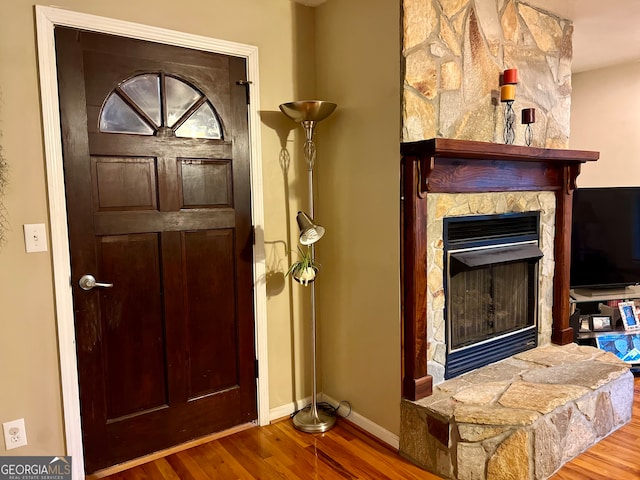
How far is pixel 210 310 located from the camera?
256 centimetres

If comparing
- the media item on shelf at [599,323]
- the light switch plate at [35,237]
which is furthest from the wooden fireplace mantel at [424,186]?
the light switch plate at [35,237]

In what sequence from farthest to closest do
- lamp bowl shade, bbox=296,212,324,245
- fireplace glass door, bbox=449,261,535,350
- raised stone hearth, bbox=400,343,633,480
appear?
1. fireplace glass door, bbox=449,261,535,350
2. lamp bowl shade, bbox=296,212,324,245
3. raised stone hearth, bbox=400,343,633,480

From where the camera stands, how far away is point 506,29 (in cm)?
278

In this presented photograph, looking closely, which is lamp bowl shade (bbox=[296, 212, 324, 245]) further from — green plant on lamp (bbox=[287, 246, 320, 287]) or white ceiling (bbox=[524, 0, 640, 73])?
white ceiling (bbox=[524, 0, 640, 73])

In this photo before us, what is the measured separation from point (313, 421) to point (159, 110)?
6.50 feet

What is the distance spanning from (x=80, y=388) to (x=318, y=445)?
1283 mm

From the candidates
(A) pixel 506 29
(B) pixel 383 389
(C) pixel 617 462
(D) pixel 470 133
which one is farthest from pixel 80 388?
(A) pixel 506 29

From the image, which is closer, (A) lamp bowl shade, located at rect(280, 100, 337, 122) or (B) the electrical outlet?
(B) the electrical outlet

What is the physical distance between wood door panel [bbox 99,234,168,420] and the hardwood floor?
14.2 inches

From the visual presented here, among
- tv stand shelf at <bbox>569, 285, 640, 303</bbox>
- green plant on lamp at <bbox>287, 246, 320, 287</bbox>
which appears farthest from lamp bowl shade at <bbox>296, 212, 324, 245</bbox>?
tv stand shelf at <bbox>569, 285, 640, 303</bbox>

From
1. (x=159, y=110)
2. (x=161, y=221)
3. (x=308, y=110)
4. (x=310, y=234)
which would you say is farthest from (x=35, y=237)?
(x=308, y=110)

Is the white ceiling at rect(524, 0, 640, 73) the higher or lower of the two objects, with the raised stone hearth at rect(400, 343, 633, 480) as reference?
higher

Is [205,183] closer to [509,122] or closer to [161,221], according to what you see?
[161,221]

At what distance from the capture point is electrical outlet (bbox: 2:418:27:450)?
2.02 m
